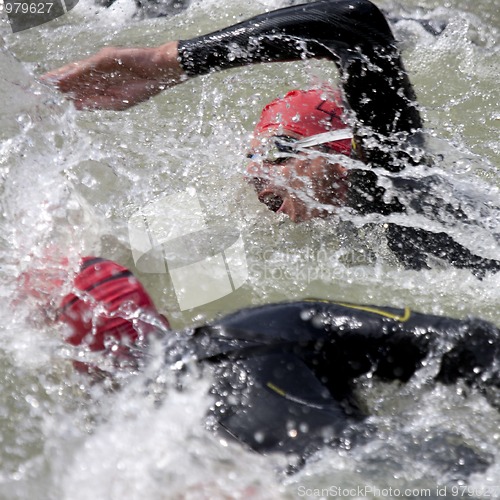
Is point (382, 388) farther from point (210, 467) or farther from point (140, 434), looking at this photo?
point (140, 434)

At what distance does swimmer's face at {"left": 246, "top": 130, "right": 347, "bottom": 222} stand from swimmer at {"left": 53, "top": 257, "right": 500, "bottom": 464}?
32.9 inches

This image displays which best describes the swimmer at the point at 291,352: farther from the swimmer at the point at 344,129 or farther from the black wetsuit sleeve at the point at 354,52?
the black wetsuit sleeve at the point at 354,52

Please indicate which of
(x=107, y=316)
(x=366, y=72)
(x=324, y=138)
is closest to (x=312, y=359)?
(x=107, y=316)

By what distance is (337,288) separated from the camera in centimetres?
280

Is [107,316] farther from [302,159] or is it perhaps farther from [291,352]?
[302,159]

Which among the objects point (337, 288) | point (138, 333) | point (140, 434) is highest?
point (138, 333)

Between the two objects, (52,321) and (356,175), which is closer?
(52,321)

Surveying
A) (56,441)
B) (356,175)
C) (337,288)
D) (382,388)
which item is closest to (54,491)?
(56,441)

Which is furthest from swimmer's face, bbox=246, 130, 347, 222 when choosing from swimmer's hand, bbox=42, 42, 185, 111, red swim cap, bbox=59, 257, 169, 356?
red swim cap, bbox=59, 257, 169, 356

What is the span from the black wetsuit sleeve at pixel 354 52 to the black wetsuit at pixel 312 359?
971 mm

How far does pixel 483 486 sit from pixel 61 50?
12.5ft

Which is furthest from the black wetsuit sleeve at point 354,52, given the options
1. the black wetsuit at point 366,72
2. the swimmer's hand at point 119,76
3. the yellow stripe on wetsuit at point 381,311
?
the yellow stripe on wetsuit at point 381,311

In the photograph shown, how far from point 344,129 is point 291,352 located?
3.82 ft

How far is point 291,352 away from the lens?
1923mm
